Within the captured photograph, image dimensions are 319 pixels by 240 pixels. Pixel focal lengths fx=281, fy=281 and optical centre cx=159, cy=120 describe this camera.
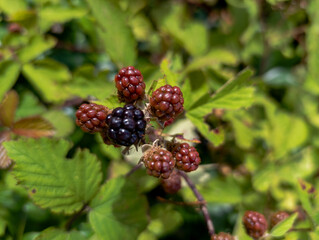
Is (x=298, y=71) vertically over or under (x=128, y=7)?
under

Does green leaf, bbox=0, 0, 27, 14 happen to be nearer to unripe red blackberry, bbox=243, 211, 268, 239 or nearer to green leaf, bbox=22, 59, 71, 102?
green leaf, bbox=22, 59, 71, 102

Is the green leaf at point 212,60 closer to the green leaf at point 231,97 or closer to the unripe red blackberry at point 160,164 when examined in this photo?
the green leaf at point 231,97

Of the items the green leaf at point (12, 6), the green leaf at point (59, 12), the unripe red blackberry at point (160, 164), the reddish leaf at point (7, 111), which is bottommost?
the reddish leaf at point (7, 111)

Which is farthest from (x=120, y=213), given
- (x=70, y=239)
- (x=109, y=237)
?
(x=70, y=239)

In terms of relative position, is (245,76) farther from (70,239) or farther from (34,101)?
(34,101)

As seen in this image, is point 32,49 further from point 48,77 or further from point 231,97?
point 231,97

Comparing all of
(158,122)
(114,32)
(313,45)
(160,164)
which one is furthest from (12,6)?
(313,45)

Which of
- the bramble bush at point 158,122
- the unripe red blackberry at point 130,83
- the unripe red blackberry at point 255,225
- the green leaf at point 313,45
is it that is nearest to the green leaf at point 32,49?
the bramble bush at point 158,122
